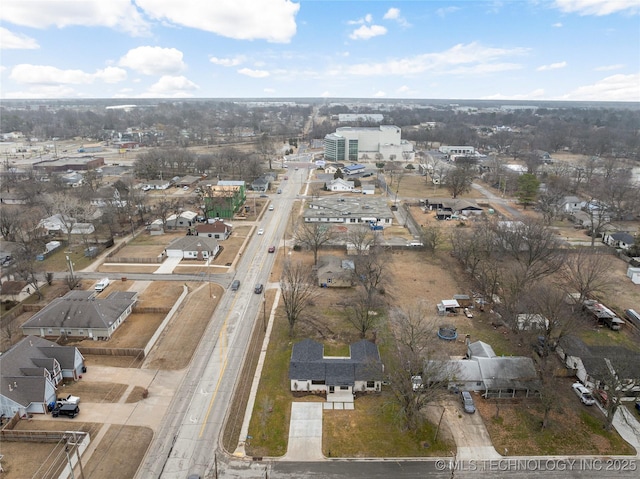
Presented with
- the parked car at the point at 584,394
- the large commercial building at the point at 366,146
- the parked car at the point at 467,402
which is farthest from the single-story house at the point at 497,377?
the large commercial building at the point at 366,146

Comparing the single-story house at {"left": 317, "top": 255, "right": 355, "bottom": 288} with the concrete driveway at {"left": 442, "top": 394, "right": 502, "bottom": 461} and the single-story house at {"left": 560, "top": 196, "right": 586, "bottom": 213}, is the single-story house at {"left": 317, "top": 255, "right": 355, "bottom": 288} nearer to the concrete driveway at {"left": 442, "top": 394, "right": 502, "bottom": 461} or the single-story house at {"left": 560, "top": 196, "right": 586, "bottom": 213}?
the concrete driveway at {"left": 442, "top": 394, "right": 502, "bottom": 461}

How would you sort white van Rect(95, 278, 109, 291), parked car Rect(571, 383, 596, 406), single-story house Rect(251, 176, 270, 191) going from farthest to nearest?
1. single-story house Rect(251, 176, 270, 191)
2. white van Rect(95, 278, 109, 291)
3. parked car Rect(571, 383, 596, 406)

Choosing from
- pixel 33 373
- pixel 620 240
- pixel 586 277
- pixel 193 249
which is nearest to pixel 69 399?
pixel 33 373

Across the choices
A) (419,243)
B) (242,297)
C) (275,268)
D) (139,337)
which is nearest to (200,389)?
(139,337)

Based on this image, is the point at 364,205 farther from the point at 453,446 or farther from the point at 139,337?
the point at 453,446

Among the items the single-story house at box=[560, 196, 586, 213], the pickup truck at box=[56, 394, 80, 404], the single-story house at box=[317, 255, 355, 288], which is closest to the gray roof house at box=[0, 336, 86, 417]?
the pickup truck at box=[56, 394, 80, 404]

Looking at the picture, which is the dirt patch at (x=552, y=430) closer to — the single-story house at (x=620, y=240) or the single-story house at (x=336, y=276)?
the single-story house at (x=336, y=276)
